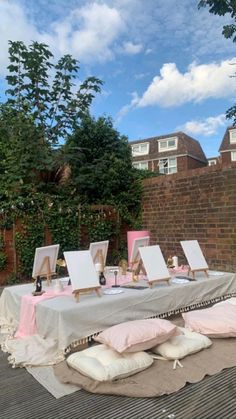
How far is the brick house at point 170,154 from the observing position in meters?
22.8

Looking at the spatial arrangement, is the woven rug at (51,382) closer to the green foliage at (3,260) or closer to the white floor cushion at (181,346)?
the white floor cushion at (181,346)

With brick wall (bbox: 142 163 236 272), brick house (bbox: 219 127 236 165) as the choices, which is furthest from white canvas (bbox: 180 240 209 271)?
brick house (bbox: 219 127 236 165)

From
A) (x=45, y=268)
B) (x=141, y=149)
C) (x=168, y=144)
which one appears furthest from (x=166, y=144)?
(x=45, y=268)

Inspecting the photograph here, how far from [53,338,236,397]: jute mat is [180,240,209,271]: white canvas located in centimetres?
118

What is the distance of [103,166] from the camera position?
6754 mm

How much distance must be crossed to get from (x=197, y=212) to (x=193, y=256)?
2.13m

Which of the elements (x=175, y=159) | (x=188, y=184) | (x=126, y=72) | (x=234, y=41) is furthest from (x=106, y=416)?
(x=175, y=159)

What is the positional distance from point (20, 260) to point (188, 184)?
320 centimetres

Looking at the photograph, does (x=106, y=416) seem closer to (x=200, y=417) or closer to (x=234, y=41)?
(x=200, y=417)

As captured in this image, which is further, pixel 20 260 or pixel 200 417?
pixel 20 260

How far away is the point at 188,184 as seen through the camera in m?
5.93

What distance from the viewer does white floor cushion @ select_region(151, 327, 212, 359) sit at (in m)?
2.40

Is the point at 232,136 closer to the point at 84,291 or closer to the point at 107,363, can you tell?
the point at 84,291

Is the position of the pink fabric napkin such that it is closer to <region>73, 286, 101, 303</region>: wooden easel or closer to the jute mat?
<region>73, 286, 101, 303</region>: wooden easel
